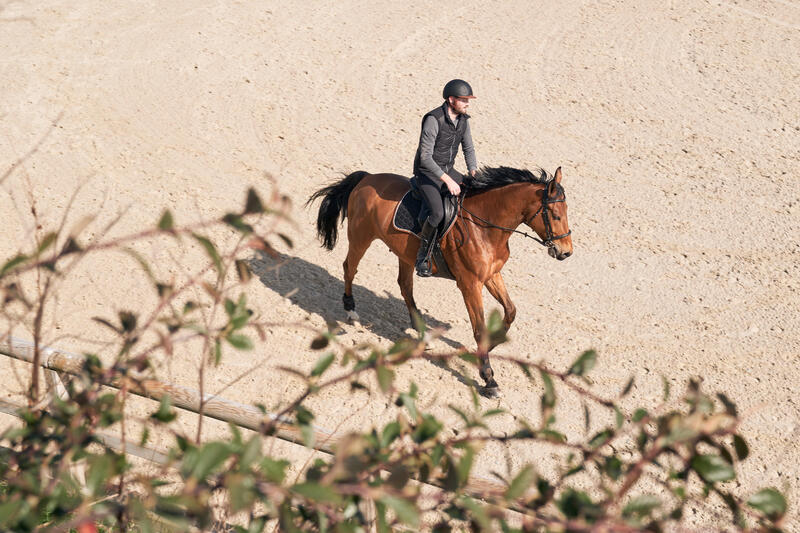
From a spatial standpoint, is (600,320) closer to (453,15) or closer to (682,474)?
(682,474)

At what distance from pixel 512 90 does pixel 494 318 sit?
13619 mm

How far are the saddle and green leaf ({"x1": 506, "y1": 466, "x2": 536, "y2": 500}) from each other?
245 inches

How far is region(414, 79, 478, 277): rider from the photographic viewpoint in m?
7.77

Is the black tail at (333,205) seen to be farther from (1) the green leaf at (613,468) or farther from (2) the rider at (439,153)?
(1) the green leaf at (613,468)

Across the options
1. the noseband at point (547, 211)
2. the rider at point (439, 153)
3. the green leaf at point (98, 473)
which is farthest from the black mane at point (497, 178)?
the green leaf at point (98, 473)

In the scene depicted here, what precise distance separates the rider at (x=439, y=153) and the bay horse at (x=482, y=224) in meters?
0.21

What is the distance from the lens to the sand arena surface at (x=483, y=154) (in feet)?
28.1

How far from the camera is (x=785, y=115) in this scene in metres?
14.6

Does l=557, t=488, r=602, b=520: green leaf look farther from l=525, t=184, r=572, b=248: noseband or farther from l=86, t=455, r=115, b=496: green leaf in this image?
l=525, t=184, r=572, b=248: noseband

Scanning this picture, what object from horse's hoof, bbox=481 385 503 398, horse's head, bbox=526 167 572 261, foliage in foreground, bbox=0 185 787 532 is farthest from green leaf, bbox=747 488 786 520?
horse's hoof, bbox=481 385 503 398

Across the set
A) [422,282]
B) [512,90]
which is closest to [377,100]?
[512,90]

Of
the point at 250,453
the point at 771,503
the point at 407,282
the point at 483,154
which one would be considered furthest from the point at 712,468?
the point at 483,154

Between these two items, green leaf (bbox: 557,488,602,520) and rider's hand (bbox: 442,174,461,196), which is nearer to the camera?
green leaf (bbox: 557,488,602,520)

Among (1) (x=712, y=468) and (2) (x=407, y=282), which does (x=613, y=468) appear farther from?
(2) (x=407, y=282)
